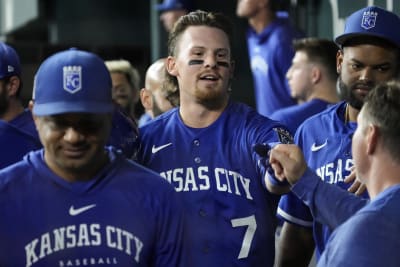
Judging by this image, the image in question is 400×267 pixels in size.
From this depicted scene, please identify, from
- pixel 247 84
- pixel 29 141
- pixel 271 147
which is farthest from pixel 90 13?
pixel 271 147

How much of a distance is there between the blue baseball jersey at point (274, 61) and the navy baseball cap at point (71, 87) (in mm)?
5134

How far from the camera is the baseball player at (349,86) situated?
475 cm

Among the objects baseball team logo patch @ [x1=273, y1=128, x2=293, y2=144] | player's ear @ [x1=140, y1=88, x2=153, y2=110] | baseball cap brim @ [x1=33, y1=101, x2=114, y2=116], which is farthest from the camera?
player's ear @ [x1=140, y1=88, x2=153, y2=110]

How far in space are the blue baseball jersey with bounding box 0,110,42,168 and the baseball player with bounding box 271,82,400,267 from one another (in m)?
1.69

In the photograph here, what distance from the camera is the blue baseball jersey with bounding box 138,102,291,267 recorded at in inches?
175

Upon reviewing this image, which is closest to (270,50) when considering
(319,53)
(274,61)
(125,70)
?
(274,61)

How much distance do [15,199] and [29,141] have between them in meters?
1.38

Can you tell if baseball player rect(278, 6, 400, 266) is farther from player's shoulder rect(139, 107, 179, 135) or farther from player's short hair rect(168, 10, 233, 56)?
player's shoulder rect(139, 107, 179, 135)

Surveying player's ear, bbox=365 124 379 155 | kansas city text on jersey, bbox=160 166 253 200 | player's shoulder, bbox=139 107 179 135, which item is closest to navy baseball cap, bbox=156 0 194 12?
player's shoulder, bbox=139 107 179 135

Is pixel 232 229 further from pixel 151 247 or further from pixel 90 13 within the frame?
pixel 90 13

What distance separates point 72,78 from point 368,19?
1.77 m

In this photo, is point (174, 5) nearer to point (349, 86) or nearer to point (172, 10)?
point (172, 10)

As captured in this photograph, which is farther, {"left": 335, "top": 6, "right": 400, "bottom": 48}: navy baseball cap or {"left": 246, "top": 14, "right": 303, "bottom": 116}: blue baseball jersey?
{"left": 246, "top": 14, "right": 303, "bottom": 116}: blue baseball jersey

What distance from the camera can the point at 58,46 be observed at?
1062 centimetres
